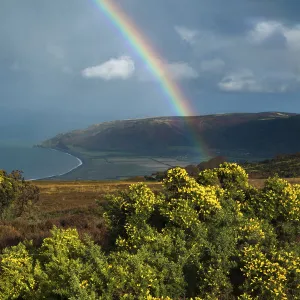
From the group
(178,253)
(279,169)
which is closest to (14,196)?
(178,253)

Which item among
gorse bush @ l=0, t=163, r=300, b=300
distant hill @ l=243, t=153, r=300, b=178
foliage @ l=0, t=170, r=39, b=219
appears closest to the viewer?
gorse bush @ l=0, t=163, r=300, b=300

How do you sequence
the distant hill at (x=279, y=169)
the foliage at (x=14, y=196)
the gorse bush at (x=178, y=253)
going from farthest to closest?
the distant hill at (x=279, y=169), the foliage at (x=14, y=196), the gorse bush at (x=178, y=253)

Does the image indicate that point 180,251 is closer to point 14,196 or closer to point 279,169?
point 14,196

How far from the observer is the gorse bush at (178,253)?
28.5ft

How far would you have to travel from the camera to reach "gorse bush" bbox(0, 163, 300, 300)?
8.68m

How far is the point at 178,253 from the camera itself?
10.2 meters

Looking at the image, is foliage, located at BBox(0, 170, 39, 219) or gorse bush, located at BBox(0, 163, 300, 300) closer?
gorse bush, located at BBox(0, 163, 300, 300)

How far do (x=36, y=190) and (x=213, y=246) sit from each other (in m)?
24.1

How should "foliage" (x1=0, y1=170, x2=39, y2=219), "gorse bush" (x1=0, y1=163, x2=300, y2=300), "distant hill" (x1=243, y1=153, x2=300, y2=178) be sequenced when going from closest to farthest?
"gorse bush" (x1=0, y1=163, x2=300, y2=300), "foliage" (x1=0, y1=170, x2=39, y2=219), "distant hill" (x1=243, y1=153, x2=300, y2=178)

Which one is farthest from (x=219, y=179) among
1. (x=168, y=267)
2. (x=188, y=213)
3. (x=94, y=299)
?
(x=94, y=299)

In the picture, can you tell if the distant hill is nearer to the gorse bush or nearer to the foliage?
the foliage

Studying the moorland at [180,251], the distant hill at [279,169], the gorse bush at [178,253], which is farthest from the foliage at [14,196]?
the distant hill at [279,169]

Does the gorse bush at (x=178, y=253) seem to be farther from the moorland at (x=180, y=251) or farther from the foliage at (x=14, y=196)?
the foliage at (x=14, y=196)

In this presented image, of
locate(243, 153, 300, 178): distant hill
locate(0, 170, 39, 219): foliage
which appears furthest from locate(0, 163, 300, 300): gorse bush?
locate(243, 153, 300, 178): distant hill
